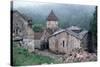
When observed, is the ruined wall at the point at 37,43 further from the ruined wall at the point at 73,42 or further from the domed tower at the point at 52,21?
the ruined wall at the point at 73,42

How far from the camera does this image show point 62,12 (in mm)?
2693

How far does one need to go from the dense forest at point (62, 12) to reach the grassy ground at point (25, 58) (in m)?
0.42

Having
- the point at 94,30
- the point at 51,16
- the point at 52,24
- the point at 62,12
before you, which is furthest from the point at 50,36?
the point at 94,30

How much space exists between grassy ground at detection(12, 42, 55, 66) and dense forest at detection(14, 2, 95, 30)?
425 mm

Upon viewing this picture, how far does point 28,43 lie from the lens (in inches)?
99.9

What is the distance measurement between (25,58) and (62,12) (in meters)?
0.83

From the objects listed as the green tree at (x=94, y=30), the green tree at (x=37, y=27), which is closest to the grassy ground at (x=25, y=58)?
the green tree at (x=37, y=27)

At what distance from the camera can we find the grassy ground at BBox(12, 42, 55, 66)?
2.47 m

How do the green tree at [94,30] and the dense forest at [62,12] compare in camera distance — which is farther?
the green tree at [94,30]

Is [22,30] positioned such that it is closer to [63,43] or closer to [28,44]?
[28,44]

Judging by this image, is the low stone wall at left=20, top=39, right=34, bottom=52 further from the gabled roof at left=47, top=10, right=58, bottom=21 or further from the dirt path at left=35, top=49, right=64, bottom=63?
the gabled roof at left=47, top=10, right=58, bottom=21

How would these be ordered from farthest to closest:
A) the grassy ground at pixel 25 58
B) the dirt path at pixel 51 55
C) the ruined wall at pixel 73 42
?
the ruined wall at pixel 73 42
the dirt path at pixel 51 55
the grassy ground at pixel 25 58

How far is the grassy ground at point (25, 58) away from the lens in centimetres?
247

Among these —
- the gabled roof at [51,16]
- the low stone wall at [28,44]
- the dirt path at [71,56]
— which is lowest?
the dirt path at [71,56]
